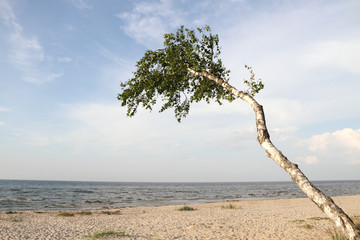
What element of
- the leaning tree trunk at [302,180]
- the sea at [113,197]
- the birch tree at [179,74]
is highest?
the birch tree at [179,74]

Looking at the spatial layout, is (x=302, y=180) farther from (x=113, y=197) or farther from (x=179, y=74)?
(x=113, y=197)

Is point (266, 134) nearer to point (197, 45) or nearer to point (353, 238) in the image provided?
point (353, 238)

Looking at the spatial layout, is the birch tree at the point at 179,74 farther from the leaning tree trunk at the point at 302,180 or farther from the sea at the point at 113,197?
the sea at the point at 113,197

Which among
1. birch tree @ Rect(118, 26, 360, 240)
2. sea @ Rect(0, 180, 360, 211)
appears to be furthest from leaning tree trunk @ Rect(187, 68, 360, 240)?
sea @ Rect(0, 180, 360, 211)

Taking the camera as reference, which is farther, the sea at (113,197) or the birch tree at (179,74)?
the sea at (113,197)

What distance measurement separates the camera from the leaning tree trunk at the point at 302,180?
19.6 feet

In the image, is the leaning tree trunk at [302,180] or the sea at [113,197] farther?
the sea at [113,197]

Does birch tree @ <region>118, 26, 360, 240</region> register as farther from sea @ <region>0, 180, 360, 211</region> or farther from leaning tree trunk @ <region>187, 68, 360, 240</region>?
sea @ <region>0, 180, 360, 211</region>

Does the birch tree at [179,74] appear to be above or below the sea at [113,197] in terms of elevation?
above

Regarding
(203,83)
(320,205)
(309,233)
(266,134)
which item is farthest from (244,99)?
(309,233)

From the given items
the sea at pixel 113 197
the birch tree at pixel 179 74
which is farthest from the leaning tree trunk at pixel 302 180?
the sea at pixel 113 197

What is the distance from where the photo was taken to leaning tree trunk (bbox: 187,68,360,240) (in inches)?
235

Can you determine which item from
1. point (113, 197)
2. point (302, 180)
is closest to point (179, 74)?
point (302, 180)

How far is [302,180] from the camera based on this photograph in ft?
21.8
